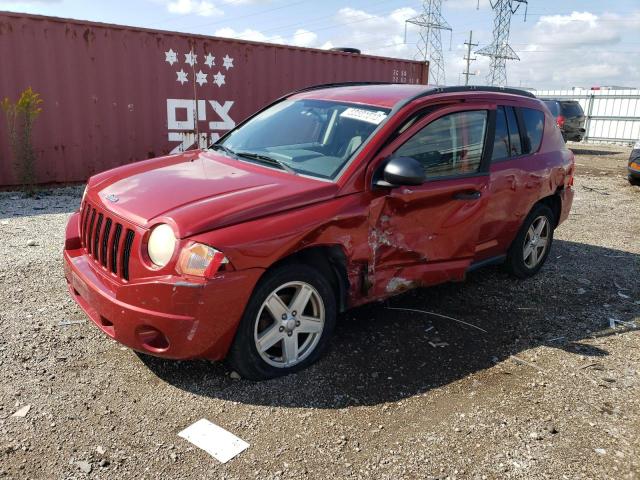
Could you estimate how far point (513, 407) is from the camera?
3.00 meters

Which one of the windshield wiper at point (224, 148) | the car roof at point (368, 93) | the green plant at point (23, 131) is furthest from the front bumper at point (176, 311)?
the green plant at point (23, 131)

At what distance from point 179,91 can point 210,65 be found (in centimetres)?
88

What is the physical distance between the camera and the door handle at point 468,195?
383 centimetres

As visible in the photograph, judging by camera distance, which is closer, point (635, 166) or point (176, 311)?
point (176, 311)

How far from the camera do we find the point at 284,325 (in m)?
3.08

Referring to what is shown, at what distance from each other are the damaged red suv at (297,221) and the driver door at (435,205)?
1cm

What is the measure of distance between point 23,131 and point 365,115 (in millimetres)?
7083

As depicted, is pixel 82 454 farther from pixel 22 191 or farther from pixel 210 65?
pixel 210 65

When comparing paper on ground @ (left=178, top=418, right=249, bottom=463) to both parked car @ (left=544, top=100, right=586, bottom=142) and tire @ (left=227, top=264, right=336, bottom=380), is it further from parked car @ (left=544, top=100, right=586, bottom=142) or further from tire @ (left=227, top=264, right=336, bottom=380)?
parked car @ (left=544, top=100, right=586, bottom=142)

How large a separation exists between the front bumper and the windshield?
1.00m

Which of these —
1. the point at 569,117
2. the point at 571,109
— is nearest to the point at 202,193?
the point at 569,117

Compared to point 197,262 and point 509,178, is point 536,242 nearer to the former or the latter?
point 509,178

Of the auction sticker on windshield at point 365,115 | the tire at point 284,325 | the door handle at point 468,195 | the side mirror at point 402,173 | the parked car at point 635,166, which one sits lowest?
the tire at point 284,325

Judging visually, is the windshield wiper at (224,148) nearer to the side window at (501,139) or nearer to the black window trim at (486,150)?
the black window trim at (486,150)
